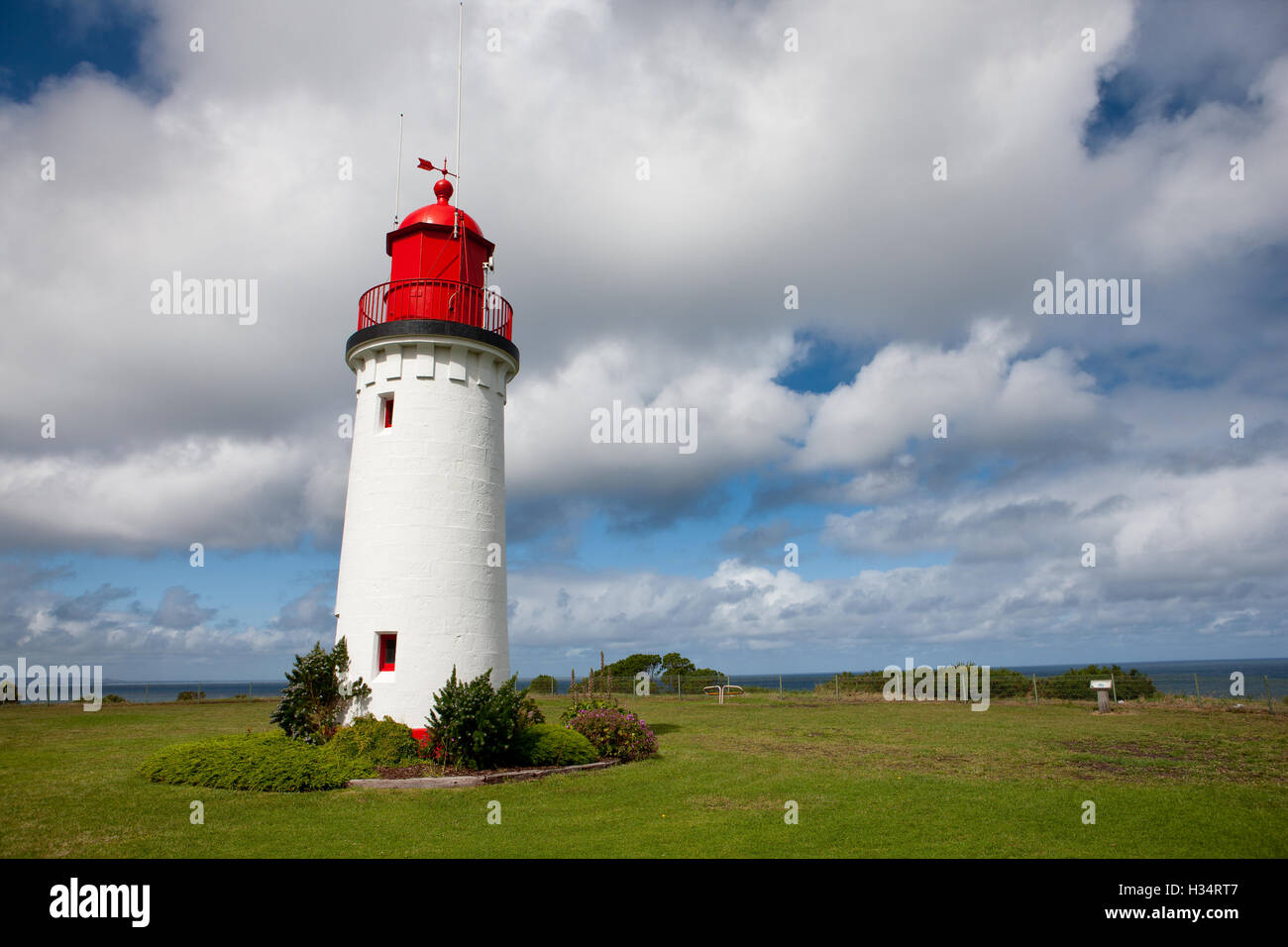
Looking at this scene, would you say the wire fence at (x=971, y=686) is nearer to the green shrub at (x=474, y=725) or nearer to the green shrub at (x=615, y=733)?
the green shrub at (x=615, y=733)

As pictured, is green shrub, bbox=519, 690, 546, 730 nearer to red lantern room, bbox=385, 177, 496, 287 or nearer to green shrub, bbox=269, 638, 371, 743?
green shrub, bbox=269, 638, 371, 743

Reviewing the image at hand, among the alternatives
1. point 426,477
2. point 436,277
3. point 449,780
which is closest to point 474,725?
point 449,780

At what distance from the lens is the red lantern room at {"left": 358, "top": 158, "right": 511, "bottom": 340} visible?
1493 centimetres

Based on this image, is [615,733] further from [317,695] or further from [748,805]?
[317,695]

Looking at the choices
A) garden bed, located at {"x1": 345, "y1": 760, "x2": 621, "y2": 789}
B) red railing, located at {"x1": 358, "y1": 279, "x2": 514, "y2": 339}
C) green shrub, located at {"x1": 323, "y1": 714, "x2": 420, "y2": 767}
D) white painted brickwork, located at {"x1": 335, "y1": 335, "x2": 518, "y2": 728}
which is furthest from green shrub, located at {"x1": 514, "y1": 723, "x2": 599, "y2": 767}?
red railing, located at {"x1": 358, "y1": 279, "x2": 514, "y2": 339}

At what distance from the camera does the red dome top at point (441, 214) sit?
49.5 ft

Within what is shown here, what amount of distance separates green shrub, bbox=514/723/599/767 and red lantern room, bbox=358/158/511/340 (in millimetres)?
8240

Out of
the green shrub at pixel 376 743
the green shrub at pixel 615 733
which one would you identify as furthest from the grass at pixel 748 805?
the green shrub at pixel 376 743

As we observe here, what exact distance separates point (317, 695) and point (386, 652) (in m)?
1.47

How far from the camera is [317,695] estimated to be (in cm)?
1369

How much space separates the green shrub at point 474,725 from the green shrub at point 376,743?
0.53m

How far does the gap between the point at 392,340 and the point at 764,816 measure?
433 inches

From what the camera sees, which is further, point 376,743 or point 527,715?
point 527,715
